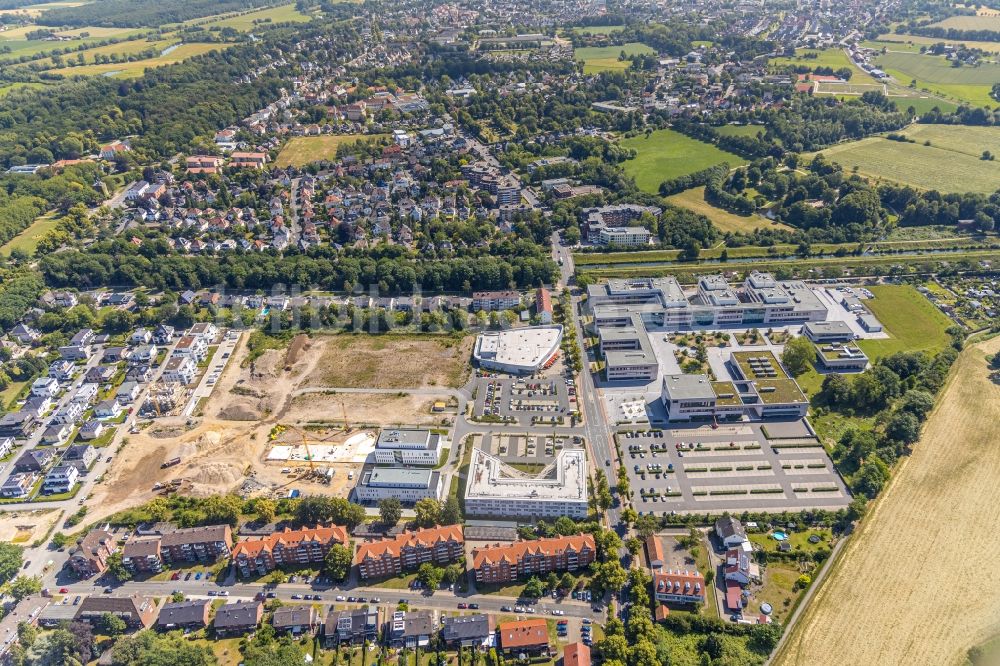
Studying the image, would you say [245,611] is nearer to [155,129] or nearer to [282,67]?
[155,129]

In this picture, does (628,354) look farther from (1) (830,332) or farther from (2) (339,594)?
(2) (339,594)

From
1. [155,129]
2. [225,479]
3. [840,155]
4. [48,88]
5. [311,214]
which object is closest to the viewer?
[225,479]

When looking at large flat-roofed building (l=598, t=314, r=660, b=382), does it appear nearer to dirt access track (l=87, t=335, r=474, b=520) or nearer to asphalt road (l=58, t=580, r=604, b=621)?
dirt access track (l=87, t=335, r=474, b=520)

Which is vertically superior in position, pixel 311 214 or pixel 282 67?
pixel 282 67

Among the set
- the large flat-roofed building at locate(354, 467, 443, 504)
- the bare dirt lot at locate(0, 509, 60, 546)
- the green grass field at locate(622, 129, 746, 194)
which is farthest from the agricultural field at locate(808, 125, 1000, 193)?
the bare dirt lot at locate(0, 509, 60, 546)

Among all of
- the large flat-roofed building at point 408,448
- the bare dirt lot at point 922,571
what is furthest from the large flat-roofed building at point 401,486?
the bare dirt lot at point 922,571

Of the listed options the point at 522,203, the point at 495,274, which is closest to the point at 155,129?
the point at 522,203

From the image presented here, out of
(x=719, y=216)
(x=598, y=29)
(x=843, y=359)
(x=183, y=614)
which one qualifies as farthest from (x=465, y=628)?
(x=598, y=29)
